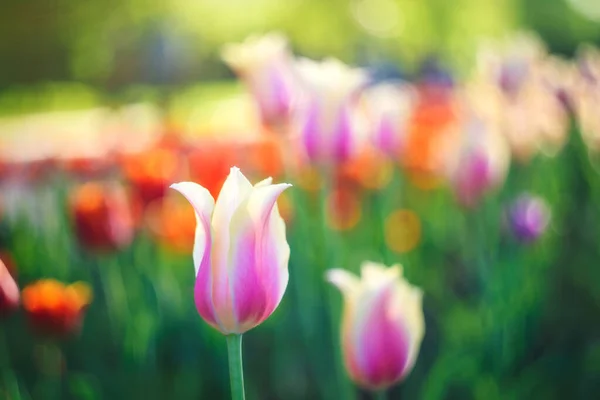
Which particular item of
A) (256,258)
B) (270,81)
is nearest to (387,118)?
(270,81)

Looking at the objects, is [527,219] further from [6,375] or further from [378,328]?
[6,375]

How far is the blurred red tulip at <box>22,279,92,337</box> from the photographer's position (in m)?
0.65

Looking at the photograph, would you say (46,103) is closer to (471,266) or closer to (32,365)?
(32,365)

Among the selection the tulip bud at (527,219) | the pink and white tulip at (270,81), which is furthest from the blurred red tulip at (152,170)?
the tulip bud at (527,219)

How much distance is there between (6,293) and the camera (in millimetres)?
601

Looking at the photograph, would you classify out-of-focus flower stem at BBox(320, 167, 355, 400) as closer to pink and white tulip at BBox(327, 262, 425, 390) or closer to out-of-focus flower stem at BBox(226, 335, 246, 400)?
pink and white tulip at BBox(327, 262, 425, 390)

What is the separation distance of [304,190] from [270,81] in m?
0.15

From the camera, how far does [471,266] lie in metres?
0.85

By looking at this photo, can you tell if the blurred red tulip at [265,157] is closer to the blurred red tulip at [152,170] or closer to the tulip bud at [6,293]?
the blurred red tulip at [152,170]

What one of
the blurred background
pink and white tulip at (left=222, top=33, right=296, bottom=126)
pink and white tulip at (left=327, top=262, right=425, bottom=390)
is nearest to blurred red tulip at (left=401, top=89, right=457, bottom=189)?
the blurred background

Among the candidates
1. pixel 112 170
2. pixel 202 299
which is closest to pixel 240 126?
pixel 112 170

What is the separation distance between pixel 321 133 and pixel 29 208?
0.36 metres

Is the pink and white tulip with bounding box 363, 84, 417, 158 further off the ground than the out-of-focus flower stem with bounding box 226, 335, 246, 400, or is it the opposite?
the pink and white tulip with bounding box 363, 84, 417, 158

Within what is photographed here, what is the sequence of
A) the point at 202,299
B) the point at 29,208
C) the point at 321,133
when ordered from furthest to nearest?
the point at 29,208 → the point at 321,133 → the point at 202,299
